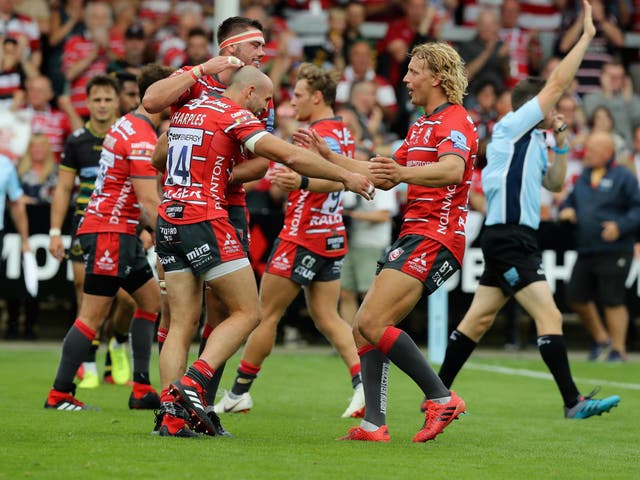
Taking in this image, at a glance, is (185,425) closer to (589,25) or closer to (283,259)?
(283,259)

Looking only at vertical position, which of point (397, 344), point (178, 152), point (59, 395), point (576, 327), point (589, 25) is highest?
point (589, 25)

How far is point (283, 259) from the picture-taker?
964cm

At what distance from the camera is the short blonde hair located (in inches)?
307

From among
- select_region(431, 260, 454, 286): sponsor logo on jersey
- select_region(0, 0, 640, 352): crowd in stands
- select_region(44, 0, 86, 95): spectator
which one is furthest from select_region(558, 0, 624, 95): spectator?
select_region(431, 260, 454, 286): sponsor logo on jersey

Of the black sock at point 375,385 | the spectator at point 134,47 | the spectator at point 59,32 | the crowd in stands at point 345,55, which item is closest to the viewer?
the black sock at point 375,385

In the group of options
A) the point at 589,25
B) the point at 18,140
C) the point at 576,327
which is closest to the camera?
the point at 589,25

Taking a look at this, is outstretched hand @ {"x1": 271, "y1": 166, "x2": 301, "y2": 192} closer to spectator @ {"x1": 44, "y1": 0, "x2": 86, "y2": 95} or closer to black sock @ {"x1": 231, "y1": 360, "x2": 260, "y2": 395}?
black sock @ {"x1": 231, "y1": 360, "x2": 260, "y2": 395}

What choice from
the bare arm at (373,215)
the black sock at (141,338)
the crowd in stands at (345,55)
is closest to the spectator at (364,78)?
the crowd in stands at (345,55)

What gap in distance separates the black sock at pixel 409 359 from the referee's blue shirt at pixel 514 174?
2.41 metres

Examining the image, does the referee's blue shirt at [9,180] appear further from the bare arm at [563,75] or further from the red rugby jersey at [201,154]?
the bare arm at [563,75]

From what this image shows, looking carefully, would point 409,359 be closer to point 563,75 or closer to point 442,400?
point 442,400

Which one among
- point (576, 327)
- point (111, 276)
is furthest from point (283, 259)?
point (576, 327)

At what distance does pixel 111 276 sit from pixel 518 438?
10.6 feet

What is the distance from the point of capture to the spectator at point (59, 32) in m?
18.7
